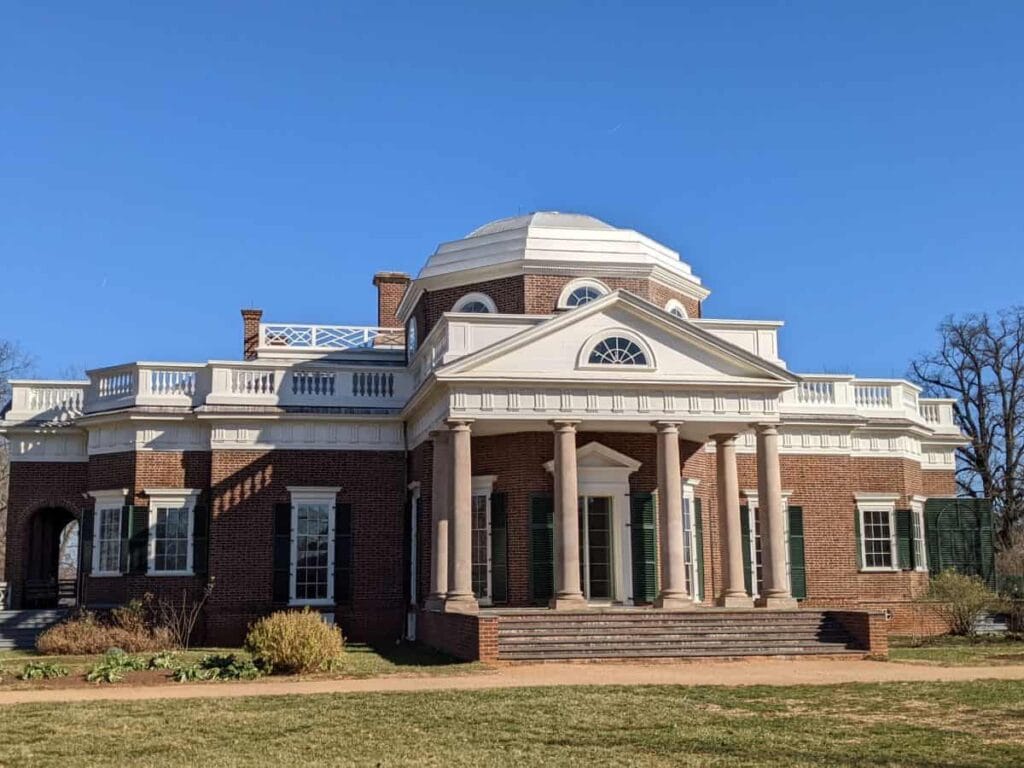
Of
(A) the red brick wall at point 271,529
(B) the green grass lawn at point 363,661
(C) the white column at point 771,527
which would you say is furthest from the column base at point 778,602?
(A) the red brick wall at point 271,529

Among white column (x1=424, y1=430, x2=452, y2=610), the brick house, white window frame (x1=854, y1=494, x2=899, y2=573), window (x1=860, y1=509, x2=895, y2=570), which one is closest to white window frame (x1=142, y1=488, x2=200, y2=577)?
the brick house

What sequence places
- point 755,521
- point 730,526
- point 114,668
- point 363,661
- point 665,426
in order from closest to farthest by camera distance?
point 114,668 → point 363,661 → point 665,426 → point 730,526 → point 755,521

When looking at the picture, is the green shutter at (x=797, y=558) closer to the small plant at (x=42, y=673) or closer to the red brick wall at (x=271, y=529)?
the red brick wall at (x=271, y=529)

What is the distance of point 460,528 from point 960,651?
9.72 meters

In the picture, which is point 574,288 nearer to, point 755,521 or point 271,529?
point 755,521

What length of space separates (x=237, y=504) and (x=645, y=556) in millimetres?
9645

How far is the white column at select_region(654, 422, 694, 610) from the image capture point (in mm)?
21734

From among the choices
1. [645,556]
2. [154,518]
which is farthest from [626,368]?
[154,518]

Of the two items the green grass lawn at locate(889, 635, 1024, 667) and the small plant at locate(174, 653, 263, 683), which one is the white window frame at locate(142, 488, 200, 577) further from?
the green grass lawn at locate(889, 635, 1024, 667)

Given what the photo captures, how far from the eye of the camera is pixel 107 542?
26984 mm

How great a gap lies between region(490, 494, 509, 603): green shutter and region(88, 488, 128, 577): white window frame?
29.3 feet

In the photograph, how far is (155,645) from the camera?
77.2ft

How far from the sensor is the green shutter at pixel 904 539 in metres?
28.7

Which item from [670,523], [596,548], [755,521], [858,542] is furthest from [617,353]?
[858,542]
